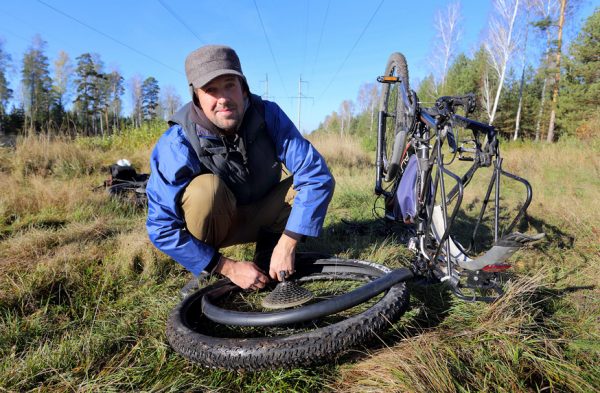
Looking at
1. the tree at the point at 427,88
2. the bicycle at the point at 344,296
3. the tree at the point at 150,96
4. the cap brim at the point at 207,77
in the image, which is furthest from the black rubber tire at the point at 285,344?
the tree at the point at 150,96

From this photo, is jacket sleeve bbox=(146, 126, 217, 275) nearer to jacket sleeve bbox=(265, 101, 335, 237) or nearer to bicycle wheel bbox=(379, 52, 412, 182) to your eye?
jacket sleeve bbox=(265, 101, 335, 237)

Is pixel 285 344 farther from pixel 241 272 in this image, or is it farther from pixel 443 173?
pixel 443 173

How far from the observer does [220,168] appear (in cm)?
206

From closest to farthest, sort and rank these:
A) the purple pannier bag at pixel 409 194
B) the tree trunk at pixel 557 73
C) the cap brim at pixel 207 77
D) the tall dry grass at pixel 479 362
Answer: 1. the tall dry grass at pixel 479 362
2. the cap brim at pixel 207 77
3. the purple pannier bag at pixel 409 194
4. the tree trunk at pixel 557 73

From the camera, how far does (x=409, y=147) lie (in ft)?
9.41

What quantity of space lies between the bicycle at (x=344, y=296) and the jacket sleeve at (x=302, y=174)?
0.45m

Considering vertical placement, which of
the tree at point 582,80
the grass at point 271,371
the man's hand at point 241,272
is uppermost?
the tree at point 582,80

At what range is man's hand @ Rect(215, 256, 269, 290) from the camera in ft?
6.21

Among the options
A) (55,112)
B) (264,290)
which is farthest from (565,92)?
(55,112)

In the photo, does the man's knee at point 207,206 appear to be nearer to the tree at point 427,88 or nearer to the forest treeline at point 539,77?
the forest treeline at point 539,77

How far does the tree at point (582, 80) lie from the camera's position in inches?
832

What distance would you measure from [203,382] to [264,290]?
0.82 metres

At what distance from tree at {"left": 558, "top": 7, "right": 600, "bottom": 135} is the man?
971 inches

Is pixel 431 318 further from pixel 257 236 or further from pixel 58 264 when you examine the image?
pixel 58 264
